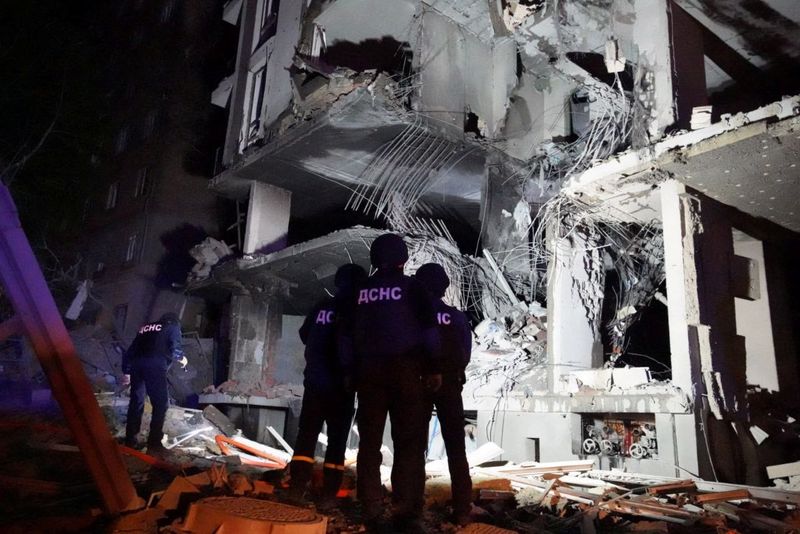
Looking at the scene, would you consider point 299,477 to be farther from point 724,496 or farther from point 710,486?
point 710,486

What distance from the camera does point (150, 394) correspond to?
6699 millimetres

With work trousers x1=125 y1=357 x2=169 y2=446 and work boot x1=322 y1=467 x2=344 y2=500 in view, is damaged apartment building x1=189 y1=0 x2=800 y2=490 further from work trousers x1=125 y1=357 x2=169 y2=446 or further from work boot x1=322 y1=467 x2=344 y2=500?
work trousers x1=125 y1=357 x2=169 y2=446

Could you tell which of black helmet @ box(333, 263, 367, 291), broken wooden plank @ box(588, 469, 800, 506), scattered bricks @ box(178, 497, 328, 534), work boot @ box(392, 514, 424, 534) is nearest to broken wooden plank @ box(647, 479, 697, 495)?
broken wooden plank @ box(588, 469, 800, 506)

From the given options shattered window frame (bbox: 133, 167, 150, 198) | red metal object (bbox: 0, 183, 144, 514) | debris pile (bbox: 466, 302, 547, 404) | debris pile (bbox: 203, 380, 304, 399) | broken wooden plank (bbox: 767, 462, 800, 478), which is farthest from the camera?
shattered window frame (bbox: 133, 167, 150, 198)

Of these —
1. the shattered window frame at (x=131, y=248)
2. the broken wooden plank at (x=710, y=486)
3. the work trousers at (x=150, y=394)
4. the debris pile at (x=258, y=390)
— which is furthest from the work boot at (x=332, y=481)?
the shattered window frame at (x=131, y=248)

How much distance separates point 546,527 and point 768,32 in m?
7.77

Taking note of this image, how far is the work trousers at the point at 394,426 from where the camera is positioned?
3.66 meters

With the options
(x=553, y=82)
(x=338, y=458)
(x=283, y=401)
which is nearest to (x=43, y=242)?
(x=283, y=401)

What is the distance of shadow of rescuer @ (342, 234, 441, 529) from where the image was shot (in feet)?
12.1

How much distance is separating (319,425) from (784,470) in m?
4.71

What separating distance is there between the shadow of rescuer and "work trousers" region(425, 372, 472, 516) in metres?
0.29

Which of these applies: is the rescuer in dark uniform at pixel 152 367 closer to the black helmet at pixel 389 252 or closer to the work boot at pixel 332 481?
the work boot at pixel 332 481

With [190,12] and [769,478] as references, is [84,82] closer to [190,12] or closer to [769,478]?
[190,12]

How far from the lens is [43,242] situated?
19.5 meters
